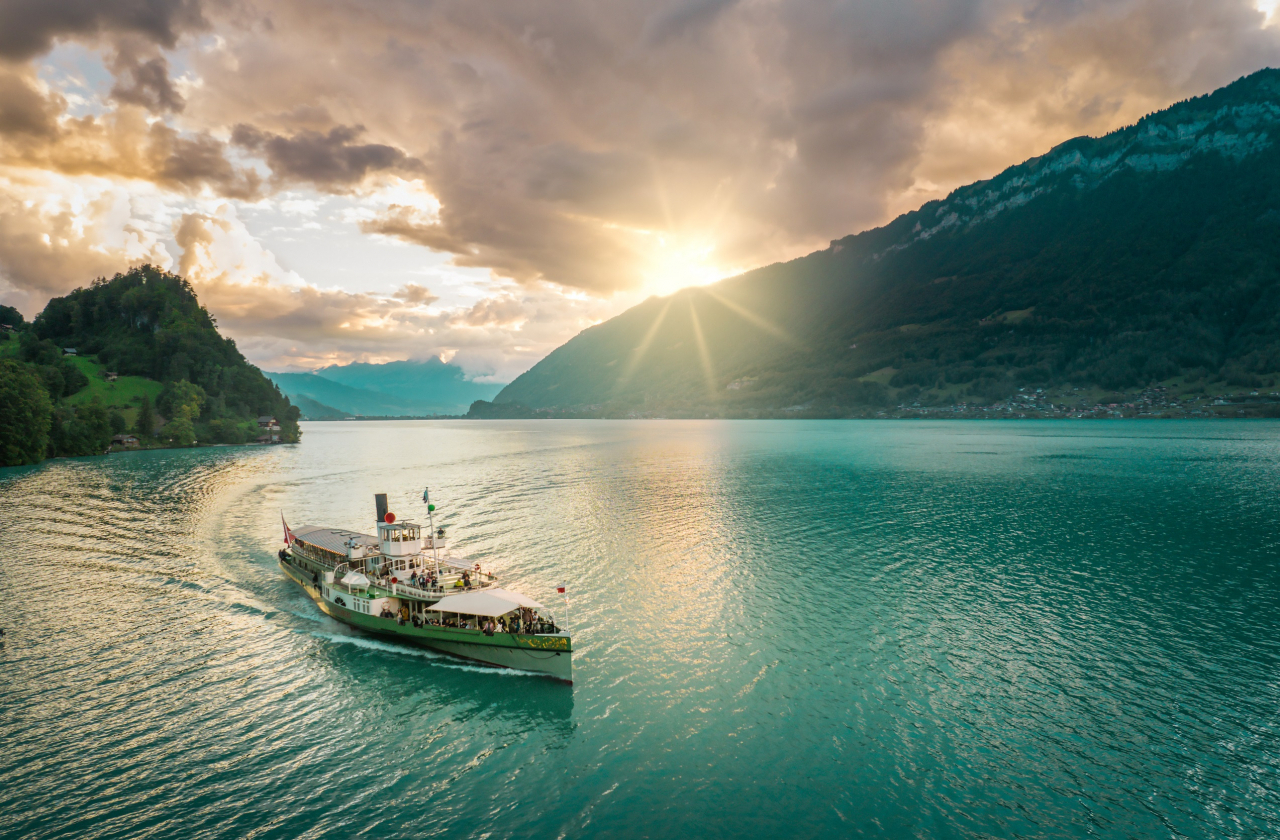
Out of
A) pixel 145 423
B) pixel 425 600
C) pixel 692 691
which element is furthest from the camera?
pixel 145 423

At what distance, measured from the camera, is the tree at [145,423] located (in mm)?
193275

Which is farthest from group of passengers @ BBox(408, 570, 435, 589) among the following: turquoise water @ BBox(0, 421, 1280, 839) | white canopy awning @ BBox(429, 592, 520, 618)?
turquoise water @ BBox(0, 421, 1280, 839)

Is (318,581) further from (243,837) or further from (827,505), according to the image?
(827,505)

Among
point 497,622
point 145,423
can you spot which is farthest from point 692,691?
point 145,423

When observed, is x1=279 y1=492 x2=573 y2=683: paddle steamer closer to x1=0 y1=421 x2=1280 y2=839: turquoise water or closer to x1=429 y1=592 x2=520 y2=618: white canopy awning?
x1=429 y1=592 x2=520 y2=618: white canopy awning

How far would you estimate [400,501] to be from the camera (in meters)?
100

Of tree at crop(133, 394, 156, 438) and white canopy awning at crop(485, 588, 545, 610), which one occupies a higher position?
tree at crop(133, 394, 156, 438)

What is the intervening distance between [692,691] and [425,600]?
2250 centimetres

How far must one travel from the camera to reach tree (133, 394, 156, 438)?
193 m

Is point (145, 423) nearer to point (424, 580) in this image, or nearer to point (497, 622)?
point (424, 580)

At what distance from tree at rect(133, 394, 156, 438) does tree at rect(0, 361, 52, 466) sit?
172ft

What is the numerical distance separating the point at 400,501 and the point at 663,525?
171 feet

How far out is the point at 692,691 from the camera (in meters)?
33.9

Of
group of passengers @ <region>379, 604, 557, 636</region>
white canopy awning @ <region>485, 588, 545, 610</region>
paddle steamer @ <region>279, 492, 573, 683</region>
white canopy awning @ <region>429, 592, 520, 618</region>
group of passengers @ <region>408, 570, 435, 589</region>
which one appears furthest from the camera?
group of passengers @ <region>408, 570, 435, 589</region>
